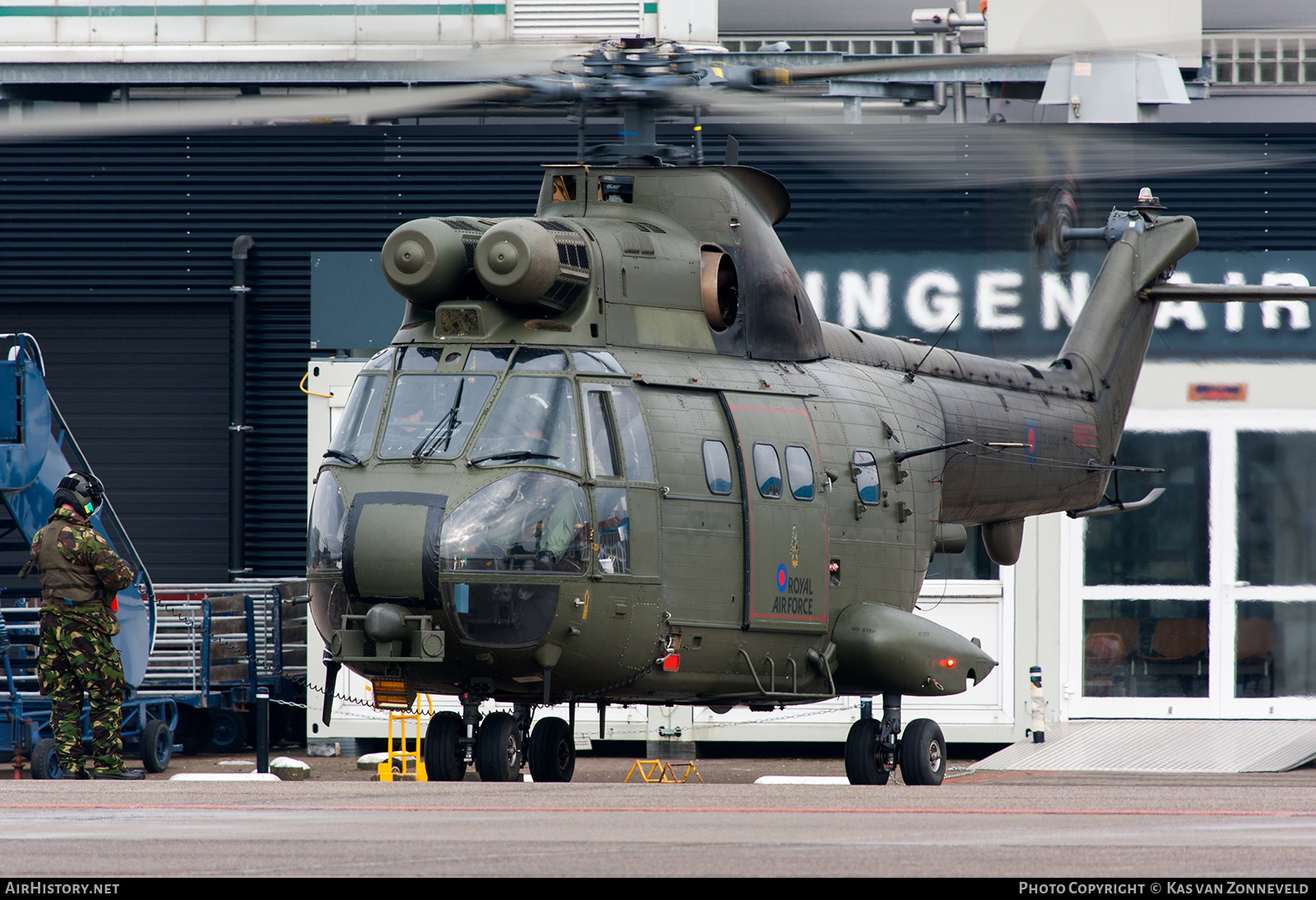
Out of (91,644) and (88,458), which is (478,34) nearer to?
(88,458)

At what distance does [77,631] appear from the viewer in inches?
489

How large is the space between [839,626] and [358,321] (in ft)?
29.4

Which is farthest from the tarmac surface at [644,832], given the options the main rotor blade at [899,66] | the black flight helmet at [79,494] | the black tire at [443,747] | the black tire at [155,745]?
the black tire at [155,745]

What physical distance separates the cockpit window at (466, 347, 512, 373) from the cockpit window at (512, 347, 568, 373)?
0.23ft

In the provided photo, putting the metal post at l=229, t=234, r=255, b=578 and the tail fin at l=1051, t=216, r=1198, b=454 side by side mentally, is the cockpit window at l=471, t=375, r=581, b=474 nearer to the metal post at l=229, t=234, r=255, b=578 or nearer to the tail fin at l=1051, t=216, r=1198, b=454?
the tail fin at l=1051, t=216, r=1198, b=454

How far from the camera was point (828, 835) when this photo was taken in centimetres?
573

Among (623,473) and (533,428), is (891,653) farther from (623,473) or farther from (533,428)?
(533,428)

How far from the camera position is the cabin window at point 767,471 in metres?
10.5

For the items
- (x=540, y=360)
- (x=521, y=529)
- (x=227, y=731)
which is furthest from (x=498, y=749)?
(x=227, y=731)

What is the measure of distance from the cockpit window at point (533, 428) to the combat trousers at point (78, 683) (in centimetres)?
458

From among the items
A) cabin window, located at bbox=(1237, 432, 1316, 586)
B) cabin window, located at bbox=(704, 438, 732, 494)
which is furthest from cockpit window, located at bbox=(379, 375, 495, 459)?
cabin window, located at bbox=(1237, 432, 1316, 586)

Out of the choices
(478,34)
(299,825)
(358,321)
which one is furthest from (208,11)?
(299,825)

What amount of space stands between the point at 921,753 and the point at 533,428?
3.74 meters

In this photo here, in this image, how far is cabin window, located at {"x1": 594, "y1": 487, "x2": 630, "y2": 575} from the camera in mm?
9570
